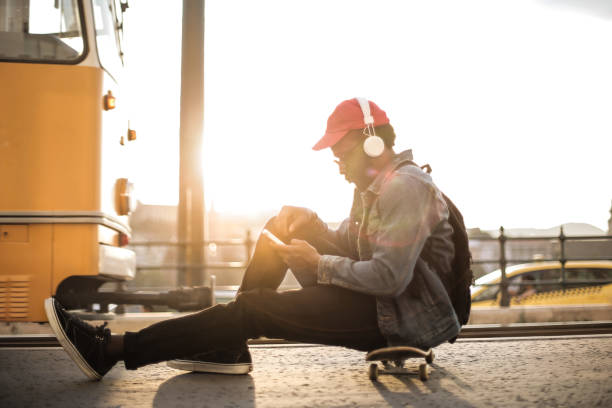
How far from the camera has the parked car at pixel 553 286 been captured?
12.4 meters

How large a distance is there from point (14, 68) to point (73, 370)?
84.1 inches

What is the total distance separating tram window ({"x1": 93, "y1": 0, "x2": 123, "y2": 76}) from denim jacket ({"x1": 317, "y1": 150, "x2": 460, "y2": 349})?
2.86 m

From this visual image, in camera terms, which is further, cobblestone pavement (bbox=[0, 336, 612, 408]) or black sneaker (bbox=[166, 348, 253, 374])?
black sneaker (bbox=[166, 348, 253, 374])

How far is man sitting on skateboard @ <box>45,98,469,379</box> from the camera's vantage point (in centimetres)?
301

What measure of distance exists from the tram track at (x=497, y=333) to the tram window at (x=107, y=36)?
2.18m

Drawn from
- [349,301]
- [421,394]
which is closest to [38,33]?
[349,301]

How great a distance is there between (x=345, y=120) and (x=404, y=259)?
705 mm

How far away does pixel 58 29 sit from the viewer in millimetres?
4852

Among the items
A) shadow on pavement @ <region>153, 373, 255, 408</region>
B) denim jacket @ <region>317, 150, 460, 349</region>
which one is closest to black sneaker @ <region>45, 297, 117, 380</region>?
shadow on pavement @ <region>153, 373, 255, 408</region>

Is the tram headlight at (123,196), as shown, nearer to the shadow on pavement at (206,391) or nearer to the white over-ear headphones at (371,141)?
the shadow on pavement at (206,391)

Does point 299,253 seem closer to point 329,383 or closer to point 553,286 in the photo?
point 329,383

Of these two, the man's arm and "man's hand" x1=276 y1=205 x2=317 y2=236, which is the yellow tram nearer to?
"man's hand" x1=276 y1=205 x2=317 y2=236

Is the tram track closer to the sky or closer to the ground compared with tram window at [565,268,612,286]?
closer to the sky

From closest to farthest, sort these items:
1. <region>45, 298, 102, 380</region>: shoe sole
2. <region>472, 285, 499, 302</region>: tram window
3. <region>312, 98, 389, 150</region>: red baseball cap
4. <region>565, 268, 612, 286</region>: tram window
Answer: <region>45, 298, 102, 380</region>: shoe sole → <region>312, 98, 389, 150</region>: red baseball cap → <region>565, 268, 612, 286</region>: tram window → <region>472, 285, 499, 302</region>: tram window
